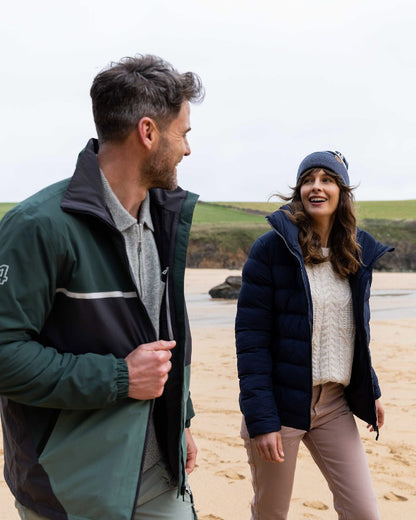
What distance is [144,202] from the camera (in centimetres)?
221

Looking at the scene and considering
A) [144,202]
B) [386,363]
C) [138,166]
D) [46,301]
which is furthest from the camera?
[386,363]

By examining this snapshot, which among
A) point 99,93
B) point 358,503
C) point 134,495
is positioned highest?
point 99,93

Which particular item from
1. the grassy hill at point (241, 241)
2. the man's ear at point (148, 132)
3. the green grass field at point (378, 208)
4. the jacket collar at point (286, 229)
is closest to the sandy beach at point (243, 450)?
the jacket collar at point (286, 229)

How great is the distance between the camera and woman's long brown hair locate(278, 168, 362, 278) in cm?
309

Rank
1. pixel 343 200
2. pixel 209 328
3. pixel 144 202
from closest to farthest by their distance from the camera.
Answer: pixel 144 202
pixel 343 200
pixel 209 328

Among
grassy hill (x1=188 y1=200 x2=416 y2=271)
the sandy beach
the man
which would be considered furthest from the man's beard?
grassy hill (x1=188 y1=200 x2=416 y2=271)

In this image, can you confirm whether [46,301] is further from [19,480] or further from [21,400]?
[19,480]

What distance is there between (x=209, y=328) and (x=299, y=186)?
940 centimetres

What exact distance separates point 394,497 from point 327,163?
93.0 inches

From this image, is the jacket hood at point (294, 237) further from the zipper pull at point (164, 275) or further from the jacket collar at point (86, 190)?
the jacket collar at point (86, 190)

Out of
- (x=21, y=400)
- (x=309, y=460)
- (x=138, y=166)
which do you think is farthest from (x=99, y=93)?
(x=309, y=460)

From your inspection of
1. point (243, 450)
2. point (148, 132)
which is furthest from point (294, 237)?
point (243, 450)

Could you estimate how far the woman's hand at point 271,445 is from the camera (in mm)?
2920

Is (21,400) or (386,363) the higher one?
(21,400)
